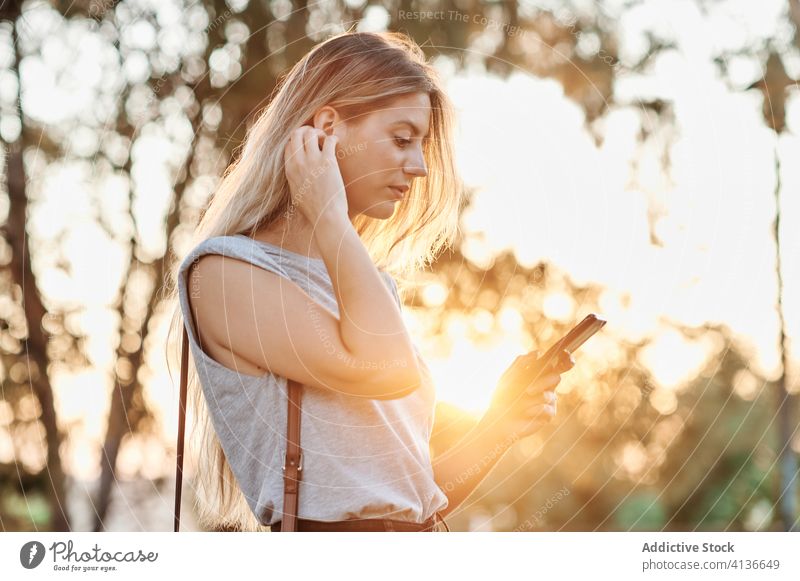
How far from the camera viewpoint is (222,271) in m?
1.90

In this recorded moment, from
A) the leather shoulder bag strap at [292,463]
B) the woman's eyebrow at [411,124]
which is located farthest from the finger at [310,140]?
the leather shoulder bag strap at [292,463]

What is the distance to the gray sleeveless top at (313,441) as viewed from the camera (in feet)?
6.15

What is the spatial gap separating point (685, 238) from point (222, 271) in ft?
8.47

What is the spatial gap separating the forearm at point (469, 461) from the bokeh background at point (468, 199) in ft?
4.02

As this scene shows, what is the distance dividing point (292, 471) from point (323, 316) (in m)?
0.30

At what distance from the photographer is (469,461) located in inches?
91.8

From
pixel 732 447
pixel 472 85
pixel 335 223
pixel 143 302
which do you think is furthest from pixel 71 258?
pixel 732 447

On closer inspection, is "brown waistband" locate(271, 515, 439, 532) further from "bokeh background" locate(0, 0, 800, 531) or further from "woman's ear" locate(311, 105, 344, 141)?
"bokeh background" locate(0, 0, 800, 531)

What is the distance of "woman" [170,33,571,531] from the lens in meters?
1.85

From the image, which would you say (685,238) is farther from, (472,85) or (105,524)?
(105,524)

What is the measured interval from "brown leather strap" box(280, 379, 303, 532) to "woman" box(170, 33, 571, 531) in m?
0.02

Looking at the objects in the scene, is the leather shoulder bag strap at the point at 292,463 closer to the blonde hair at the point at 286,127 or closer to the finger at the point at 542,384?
the blonde hair at the point at 286,127

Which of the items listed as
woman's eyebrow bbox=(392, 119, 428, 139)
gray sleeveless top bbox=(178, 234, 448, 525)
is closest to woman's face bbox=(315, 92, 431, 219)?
woman's eyebrow bbox=(392, 119, 428, 139)
